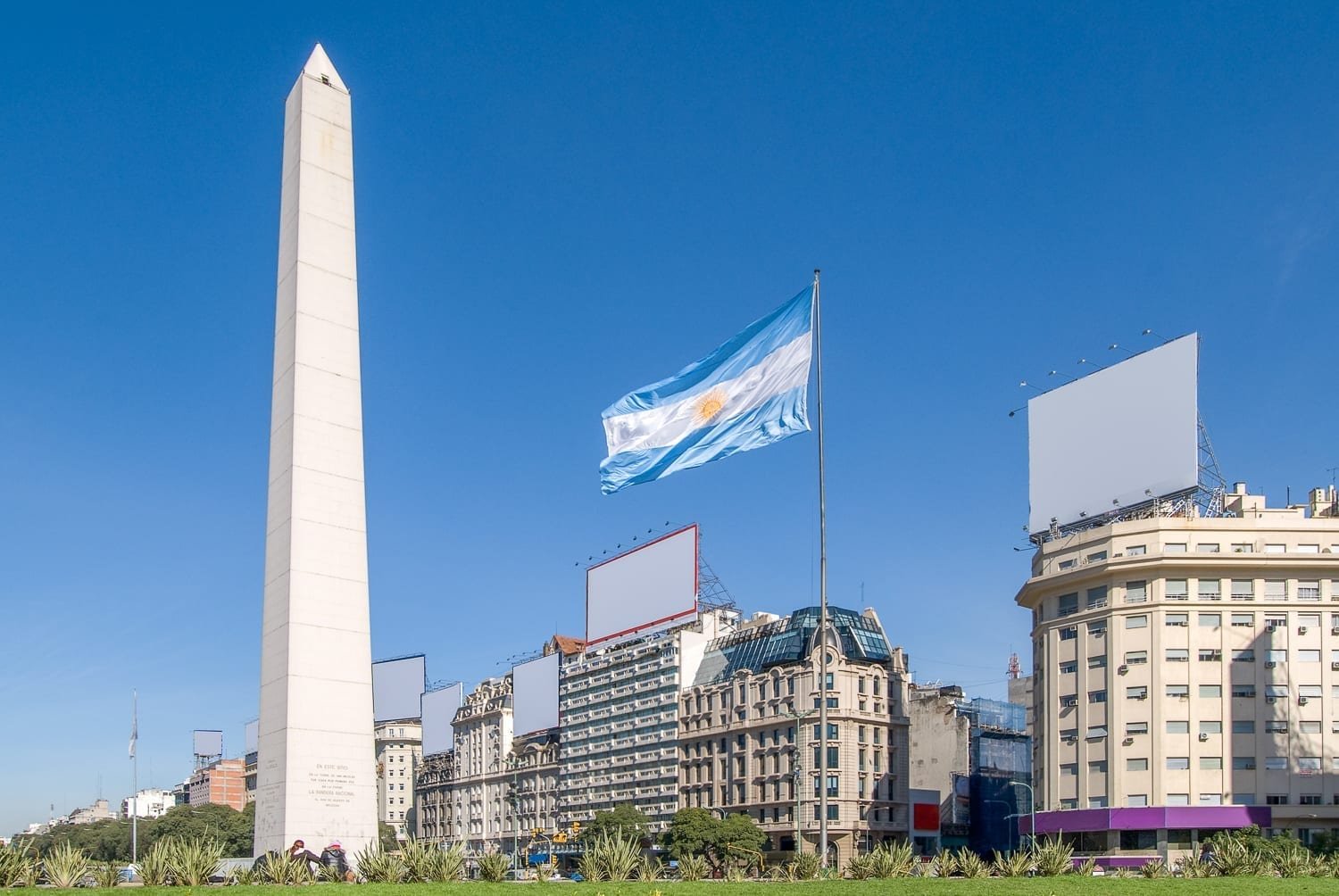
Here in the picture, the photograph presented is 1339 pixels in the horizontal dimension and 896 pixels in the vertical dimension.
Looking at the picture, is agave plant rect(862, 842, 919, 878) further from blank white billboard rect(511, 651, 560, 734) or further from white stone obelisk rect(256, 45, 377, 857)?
blank white billboard rect(511, 651, 560, 734)

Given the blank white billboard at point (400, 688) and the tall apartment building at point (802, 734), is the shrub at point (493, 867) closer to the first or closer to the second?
the tall apartment building at point (802, 734)

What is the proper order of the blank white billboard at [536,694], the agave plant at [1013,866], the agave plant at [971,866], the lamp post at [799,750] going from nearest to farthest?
the agave plant at [971,866] < the agave plant at [1013,866] < the lamp post at [799,750] < the blank white billboard at [536,694]

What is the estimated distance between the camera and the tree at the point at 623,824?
291ft

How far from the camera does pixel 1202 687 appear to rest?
67312 millimetres

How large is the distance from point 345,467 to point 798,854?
14558mm

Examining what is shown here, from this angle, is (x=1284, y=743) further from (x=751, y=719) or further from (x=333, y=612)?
(x=333, y=612)

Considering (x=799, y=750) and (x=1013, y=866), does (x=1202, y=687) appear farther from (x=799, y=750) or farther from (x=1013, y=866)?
(x=1013, y=866)

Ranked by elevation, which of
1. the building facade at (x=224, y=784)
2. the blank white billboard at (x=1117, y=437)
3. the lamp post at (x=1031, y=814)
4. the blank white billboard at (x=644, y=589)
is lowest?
the building facade at (x=224, y=784)

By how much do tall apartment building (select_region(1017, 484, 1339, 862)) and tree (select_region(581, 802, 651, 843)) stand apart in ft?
96.4

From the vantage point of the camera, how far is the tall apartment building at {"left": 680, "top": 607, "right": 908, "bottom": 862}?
8869 centimetres

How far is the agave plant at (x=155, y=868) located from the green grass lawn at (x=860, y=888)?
2100mm

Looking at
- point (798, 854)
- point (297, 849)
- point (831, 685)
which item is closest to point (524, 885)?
point (798, 854)

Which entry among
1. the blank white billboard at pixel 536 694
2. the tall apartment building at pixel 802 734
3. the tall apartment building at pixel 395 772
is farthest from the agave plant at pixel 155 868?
the tall apartment building at pixel 395 772

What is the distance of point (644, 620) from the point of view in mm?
106688
